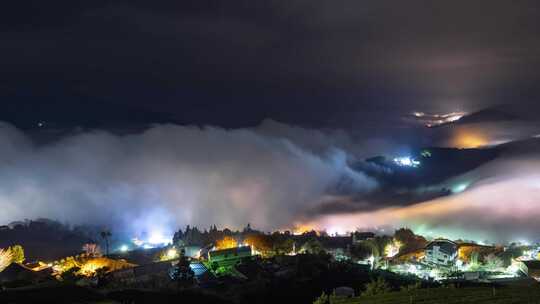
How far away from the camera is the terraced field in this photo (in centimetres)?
1208

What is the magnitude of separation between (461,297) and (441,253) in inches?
889

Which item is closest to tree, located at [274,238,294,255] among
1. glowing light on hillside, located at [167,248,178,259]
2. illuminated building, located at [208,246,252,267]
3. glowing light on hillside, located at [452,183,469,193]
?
illuminated building, located at [208,246,252,267]

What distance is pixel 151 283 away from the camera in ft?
86.5

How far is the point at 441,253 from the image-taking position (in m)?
34.3

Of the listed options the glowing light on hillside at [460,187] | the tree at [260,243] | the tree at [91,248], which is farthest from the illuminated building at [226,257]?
the glowing light on hillside at [460,187]

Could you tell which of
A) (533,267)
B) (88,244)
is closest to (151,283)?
(88,244)

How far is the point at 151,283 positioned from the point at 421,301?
17328 millimetres

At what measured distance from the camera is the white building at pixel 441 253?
33500 millimetres

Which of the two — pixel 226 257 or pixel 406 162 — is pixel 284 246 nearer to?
pixel 226 257

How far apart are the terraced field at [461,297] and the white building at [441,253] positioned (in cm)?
1999

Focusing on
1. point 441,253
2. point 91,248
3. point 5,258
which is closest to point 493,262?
point 441,253

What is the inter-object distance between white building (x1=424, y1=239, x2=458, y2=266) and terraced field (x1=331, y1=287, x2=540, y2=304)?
65.6 feet

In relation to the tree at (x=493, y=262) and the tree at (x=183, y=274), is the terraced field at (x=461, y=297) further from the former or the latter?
the tree at (x=493, y=262)

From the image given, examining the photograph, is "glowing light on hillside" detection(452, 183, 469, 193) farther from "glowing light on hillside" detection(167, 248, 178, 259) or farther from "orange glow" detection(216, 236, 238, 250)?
"glowing light on hillside" detection(167, 248, 178, 259)
